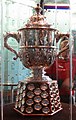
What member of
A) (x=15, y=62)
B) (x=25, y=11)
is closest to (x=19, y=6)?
(x=25, y=11)

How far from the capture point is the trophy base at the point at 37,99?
0.60 meters

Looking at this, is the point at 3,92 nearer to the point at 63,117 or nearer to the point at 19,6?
the point at 63,117

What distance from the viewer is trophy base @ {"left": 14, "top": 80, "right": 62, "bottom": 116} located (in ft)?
1.98

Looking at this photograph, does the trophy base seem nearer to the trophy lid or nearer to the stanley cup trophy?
the stanley cup trophy

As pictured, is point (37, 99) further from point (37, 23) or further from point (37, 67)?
point (37, 23)

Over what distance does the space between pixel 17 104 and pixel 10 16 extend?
39 centimetres

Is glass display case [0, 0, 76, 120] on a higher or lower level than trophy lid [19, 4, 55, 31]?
lower

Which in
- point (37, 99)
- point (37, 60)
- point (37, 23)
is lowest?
point (37, 99)

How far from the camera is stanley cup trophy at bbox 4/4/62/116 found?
1.99ft

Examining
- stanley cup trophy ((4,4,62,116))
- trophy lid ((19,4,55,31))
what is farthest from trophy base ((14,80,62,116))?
trophy lid ((19,4,55,31))

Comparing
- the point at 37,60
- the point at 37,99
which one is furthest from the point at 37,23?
the point at 37,99

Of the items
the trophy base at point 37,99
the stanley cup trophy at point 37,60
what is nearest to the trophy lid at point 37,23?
the stanley cup trophy at point 37,60

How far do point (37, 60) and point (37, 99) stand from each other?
11 cm

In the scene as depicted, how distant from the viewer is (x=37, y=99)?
0.61 meters
